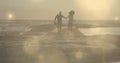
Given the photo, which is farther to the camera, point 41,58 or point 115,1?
point 115,1

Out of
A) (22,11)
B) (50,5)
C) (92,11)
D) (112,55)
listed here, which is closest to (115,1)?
(92,11)

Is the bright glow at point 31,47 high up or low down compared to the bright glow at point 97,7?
up

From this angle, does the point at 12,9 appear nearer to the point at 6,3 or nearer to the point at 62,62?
the point at 6,3

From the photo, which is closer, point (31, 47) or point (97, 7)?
point (31, 47)

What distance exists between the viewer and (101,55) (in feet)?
43.9

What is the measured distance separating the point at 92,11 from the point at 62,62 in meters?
118

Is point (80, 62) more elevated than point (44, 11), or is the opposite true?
point (80, 62)

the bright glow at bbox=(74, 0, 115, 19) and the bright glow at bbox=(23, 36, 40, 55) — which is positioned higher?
the bright glow at bbox=(23, 36, 40, 55)

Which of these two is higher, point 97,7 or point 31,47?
point 31,47

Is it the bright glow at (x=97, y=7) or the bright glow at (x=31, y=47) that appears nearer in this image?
the bright glow at (x=31, y=47)

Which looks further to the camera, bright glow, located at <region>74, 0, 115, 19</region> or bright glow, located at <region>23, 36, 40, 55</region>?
bright glow, located at <region>74, 0, 115, 19</region>

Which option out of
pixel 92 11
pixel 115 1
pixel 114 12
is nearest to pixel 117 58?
pixel 114 12

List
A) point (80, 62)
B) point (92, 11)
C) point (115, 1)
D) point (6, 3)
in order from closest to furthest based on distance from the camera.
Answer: point (80, 62)
point (6, 3)
point (92, 11)
point (115, 1)

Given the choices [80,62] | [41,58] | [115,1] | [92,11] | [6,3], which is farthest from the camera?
[115,1]
